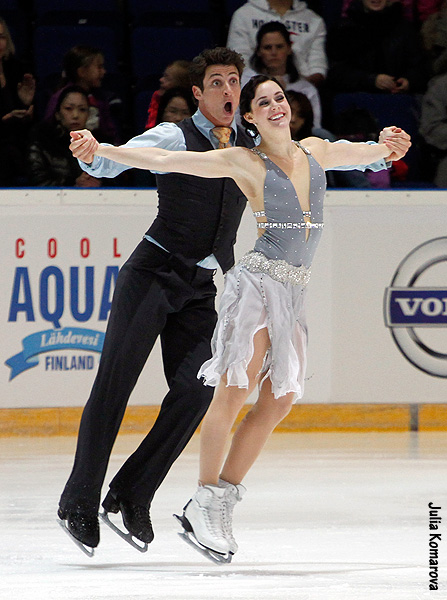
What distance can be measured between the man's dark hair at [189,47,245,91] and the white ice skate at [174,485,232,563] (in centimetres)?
130

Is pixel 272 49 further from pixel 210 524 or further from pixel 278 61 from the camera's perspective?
pixel 210 524

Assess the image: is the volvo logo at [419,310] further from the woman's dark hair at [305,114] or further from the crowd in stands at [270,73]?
the woman's dark hair at [305,114]

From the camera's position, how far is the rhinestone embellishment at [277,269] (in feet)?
10.8

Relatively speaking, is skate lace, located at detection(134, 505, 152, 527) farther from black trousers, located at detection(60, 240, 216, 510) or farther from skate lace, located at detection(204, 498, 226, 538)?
skate lace, located at detection(204, 498, 226, 538)

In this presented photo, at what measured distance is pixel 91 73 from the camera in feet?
20.5

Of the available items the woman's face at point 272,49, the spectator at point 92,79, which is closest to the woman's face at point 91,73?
the spectator at point 92,79

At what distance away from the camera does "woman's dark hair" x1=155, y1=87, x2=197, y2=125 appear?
5.49 metres

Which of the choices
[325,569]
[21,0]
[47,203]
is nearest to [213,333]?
[325,569]

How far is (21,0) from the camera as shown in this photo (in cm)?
724

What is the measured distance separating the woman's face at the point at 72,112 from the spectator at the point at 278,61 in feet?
3.15

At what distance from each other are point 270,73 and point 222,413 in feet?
11.5

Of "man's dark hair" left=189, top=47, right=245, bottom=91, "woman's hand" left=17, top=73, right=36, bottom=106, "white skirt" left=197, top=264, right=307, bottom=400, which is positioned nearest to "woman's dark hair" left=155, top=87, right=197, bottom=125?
"woman's hand" left=17, top=73, right=36, bottom=106

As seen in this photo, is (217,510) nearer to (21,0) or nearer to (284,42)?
(284,42)

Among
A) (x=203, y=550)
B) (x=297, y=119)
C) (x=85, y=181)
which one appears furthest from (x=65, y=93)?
(x=203, y=550)
